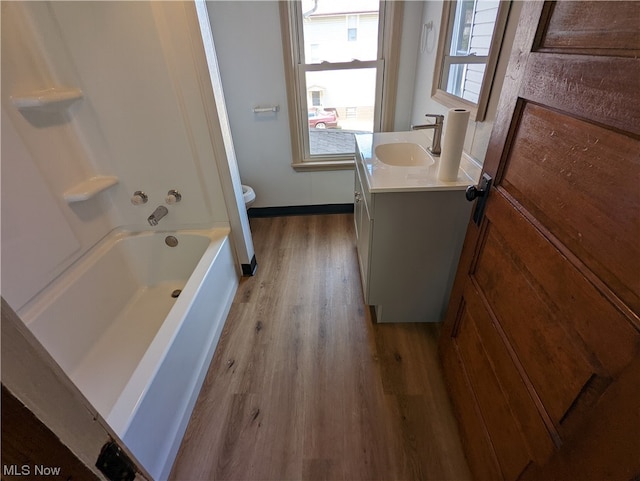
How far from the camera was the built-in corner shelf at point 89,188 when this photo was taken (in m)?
1.55

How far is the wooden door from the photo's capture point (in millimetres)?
511

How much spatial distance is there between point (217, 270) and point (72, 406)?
141cm

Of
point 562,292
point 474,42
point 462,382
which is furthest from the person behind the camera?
point 474,42

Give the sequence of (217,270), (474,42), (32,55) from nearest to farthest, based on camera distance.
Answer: (32,55) < (474,42) < (217,270)

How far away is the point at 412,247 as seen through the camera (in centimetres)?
146

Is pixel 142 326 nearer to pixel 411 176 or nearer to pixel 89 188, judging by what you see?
pixel 89 188

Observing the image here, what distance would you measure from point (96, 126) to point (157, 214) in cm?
55

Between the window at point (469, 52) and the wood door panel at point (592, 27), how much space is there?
0.62 meters

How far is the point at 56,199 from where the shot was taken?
1498 mm

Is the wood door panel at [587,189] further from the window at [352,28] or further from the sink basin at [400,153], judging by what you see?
the window at [352,28]

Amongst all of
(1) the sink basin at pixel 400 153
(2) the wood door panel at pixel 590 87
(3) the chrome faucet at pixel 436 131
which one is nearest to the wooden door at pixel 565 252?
(2) the wood door panel at pixel 590 87

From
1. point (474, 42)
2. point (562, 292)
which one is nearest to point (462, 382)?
point (562, 292)

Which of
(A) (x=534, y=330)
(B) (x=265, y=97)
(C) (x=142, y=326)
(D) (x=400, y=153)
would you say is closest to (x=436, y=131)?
(D) (x=400, y=153)

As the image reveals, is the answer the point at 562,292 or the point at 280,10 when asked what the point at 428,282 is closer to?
the point at 562,292
